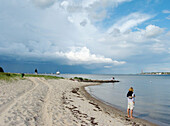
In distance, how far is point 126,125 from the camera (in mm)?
9555

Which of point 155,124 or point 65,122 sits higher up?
point 65,122

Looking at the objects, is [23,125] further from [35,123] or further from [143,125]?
[143,125]

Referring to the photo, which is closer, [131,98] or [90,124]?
[90,124]

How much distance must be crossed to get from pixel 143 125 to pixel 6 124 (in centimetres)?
977

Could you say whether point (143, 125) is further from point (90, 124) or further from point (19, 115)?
point (19, 115)

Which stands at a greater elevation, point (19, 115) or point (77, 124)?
point (19, 115)

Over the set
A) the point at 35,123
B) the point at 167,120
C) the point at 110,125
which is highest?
the point at 35,123

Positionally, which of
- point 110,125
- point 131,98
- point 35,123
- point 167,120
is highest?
point 131,98

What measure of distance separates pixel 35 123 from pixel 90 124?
11.5 ft

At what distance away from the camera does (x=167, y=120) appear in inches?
499

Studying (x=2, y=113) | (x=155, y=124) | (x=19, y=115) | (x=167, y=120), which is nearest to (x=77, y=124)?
(x=19, y=115)

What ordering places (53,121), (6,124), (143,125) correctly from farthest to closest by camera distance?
1. (143,125)
2. (53,121)
3. (6,124)

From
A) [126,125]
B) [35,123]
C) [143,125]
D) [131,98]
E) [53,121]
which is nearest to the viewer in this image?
[35,123]

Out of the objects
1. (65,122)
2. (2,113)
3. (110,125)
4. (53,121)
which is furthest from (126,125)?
(2,113)
